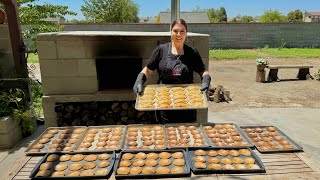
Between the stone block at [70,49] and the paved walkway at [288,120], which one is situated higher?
the stone block at [70,49]

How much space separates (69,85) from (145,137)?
1980mm

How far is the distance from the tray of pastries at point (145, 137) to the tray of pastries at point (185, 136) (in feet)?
0.25

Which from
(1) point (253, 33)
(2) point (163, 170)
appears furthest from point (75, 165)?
(1) point (253, 33)

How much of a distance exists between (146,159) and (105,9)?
3607 centimetres

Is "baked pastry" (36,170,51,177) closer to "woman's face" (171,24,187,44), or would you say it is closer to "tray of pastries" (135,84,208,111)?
"tray of pastries" (135,84,208,111)

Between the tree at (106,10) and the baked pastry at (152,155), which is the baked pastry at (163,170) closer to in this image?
the baked pastry at (152,155)

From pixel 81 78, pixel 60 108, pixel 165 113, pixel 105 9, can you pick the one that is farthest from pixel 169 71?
pixel 105 9

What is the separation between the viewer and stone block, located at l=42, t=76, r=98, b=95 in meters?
4.07

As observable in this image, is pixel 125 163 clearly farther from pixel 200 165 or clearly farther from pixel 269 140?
pixel 269 140

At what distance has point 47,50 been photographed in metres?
3.90

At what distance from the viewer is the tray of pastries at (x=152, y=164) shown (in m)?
→ 2.06

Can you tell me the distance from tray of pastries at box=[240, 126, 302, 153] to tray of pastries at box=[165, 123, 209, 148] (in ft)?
1.61

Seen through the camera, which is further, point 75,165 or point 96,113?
point 96,113

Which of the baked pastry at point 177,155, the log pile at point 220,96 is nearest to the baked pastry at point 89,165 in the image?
the baked pastry at point 177,155
